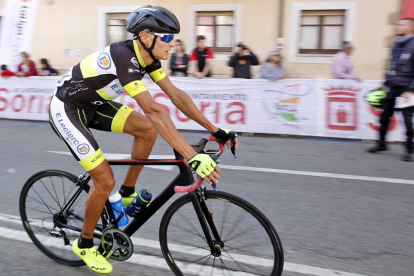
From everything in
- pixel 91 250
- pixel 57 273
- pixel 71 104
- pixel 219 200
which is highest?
pixel 71 104

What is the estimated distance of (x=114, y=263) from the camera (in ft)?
11.2

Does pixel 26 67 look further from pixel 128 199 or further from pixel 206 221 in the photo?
pixel 206 221

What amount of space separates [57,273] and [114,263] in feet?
1.37

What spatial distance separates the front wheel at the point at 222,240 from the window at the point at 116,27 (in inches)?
520

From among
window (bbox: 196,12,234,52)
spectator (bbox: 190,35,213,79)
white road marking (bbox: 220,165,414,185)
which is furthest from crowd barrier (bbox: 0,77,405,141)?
window (bbox: 196,12,234,52)

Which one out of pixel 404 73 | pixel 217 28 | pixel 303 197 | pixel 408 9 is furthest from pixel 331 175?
pixel 217 28

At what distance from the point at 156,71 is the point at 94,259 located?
1.43m

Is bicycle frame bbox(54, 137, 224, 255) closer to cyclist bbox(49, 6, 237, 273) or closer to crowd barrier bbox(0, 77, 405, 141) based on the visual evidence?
cyclist bbox(49, 6, 237, 273)

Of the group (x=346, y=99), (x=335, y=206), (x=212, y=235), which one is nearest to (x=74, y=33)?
(x=346, y=99)

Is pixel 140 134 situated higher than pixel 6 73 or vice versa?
pixel 140 134

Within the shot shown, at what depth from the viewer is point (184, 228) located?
3135 mm

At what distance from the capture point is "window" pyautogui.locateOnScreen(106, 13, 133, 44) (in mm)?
15398

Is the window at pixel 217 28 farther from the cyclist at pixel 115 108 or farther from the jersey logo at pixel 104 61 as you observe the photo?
the jersey logo at pixel 104 61

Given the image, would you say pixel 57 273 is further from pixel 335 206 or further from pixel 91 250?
pixel 335 206
